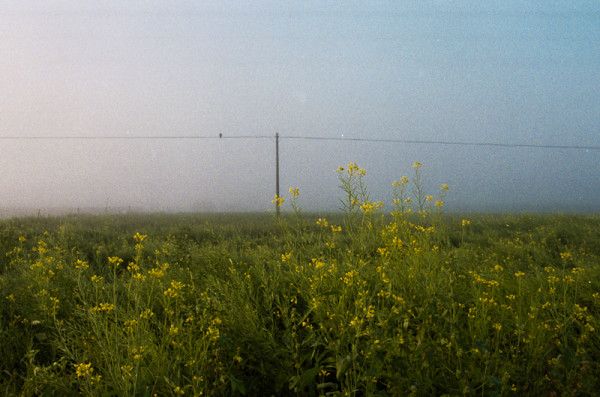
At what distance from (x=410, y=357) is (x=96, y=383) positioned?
1.92 metres

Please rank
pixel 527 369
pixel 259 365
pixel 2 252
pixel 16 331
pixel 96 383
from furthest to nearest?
pixel 2 252, pixel 16 331, pixel 259 365, pixel 527 369, pixel 96 383

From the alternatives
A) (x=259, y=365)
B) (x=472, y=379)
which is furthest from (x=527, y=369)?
(x=259, y=365)

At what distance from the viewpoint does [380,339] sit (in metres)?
3.28

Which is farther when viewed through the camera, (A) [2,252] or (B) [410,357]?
(A) [2,252]

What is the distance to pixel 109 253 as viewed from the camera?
1048cm

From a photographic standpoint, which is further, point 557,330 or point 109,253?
point 109,253

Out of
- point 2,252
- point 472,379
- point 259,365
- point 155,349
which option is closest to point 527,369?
point 472,379

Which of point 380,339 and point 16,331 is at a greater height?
point 380,339

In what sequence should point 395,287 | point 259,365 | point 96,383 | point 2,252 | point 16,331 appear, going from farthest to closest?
point 2,252
point 16,331
point 395,287
point 259,365
point 96,383

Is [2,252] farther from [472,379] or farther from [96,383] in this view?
[472,379]

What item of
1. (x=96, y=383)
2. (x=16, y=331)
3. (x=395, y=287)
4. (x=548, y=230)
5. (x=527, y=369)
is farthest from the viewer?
(x=548, y=230)

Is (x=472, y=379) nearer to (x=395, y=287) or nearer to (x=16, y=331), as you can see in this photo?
(x=395, y=287)

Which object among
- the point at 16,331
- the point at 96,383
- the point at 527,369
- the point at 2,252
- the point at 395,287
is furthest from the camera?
the point at 2,252

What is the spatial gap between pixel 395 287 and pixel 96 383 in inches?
93.7
